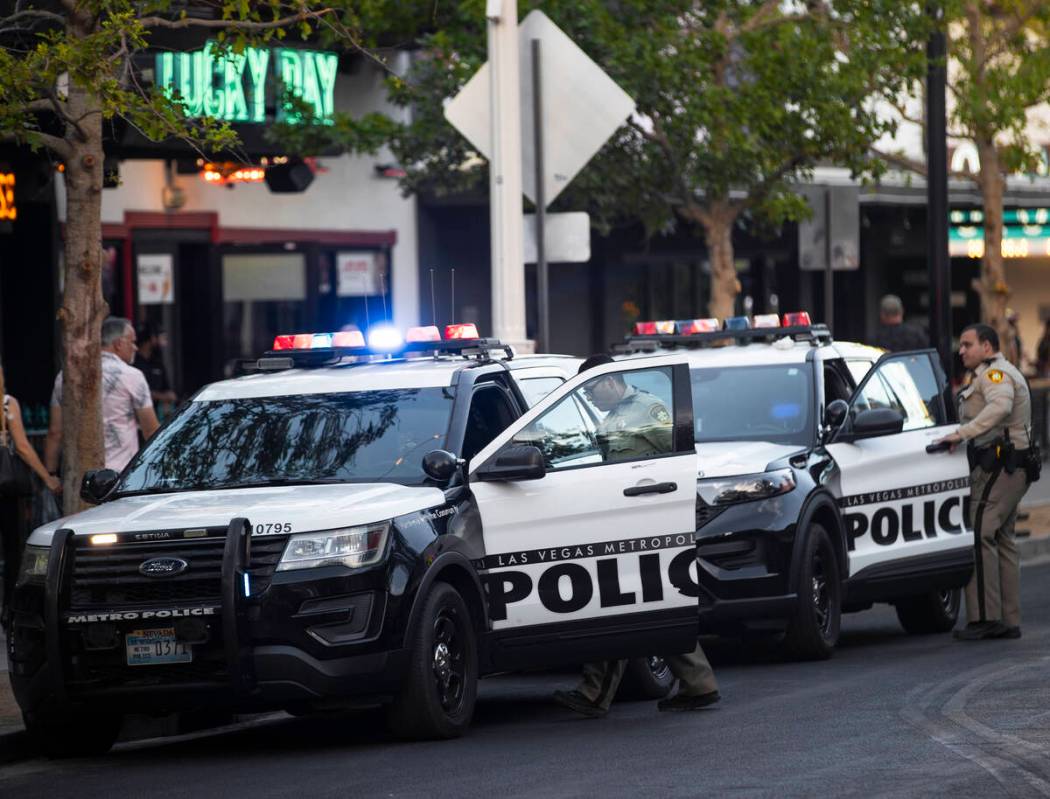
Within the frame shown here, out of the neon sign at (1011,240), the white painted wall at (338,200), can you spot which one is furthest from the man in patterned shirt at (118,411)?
the neon sign at (1011,240)

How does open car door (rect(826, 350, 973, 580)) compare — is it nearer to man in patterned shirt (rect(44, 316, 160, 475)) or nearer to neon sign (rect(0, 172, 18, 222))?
man in patterned shirt (rect(44, 316, 160, 475))

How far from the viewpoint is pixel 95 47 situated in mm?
11164

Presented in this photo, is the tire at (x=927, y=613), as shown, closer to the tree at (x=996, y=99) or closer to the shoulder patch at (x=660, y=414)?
the shoulder patch at (x=660, y=414)

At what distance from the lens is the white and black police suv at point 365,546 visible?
9.05 m

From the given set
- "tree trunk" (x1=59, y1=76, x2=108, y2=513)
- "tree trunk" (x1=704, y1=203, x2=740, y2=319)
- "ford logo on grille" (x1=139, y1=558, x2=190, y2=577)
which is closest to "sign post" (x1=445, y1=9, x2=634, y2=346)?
"tree trunk" (x1=59, y1=76, x2=108, y2=513)

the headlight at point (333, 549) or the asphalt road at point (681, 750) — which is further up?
the headlight at point (333, 549)

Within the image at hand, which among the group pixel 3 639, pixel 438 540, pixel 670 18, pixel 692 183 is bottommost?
pixel 3 639

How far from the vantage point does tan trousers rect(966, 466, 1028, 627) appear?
44.0 feet

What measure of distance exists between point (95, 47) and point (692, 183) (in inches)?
392

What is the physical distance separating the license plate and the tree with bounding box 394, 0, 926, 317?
10.3 metres

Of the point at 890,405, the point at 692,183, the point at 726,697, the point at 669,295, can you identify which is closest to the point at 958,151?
the point at 669,295

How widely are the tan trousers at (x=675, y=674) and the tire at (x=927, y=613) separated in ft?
12.4

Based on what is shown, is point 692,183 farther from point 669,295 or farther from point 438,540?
point 669,295

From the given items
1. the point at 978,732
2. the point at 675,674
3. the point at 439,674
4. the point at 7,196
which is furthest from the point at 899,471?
the point at 7,196
